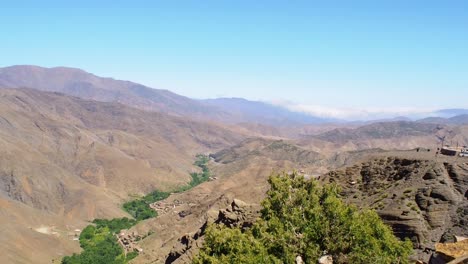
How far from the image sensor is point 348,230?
88.0 ft

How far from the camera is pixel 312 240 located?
89.5 feet

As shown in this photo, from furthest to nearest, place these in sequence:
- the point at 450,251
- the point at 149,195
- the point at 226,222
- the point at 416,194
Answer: the point at 149,195
the point at 226,222
the point at 416,194
the point at 450,251

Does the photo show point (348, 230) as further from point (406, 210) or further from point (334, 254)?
point (406, 210)

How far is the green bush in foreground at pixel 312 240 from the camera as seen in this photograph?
82.4ft

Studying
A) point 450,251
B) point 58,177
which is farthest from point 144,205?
point 450,251

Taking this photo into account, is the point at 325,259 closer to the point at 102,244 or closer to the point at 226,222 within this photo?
the point at 226,222

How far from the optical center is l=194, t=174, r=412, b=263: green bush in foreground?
25.1 m

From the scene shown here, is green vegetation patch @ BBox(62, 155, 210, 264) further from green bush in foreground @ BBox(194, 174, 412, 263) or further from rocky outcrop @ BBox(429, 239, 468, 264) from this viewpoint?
rocky outcrop @ BBox(429, 239, 468, 264)

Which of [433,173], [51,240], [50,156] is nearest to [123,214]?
[51,240]

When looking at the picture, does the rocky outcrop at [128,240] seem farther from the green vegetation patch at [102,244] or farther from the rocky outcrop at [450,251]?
the rocky outcrop at [450,251]

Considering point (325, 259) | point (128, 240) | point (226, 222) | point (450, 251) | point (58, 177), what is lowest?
point (128, 240)

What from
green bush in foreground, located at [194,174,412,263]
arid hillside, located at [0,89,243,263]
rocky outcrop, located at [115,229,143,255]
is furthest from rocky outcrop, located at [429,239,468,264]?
rocky outcrop, located at [115,229,143,255]

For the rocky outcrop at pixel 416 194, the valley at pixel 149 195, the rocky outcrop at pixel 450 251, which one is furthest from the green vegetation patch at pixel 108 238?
Answer: the rocky outcrop at pixel 450 251

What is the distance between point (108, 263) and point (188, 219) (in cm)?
1664
